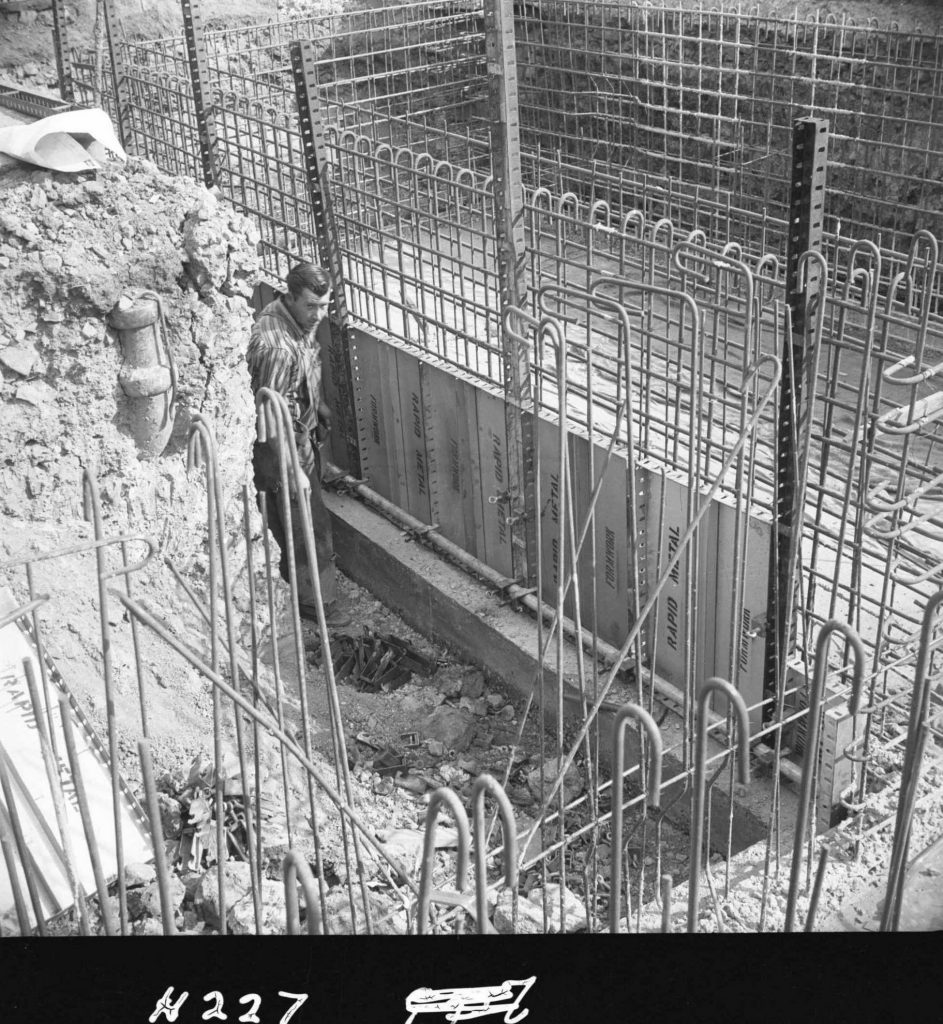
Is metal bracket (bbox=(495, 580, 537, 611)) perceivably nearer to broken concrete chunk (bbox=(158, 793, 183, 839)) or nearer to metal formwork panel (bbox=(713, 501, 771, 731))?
metal formwork panel (bbox=(713, 501, 771, 731))

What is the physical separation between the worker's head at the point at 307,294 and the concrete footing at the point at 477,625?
141 cm

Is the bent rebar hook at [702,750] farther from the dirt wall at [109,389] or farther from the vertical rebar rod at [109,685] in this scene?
the dirt wall at [109,389]

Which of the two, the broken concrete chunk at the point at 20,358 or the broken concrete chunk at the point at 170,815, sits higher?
the broken concrete chunk at the point at 20,358

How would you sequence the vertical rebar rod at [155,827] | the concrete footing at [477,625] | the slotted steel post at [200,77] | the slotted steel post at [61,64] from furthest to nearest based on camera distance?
the slotted steel post at [61,64], the slotted steel post at [200,77], the concrete footing at [477,625], the vertical rebar rod at [155,827]

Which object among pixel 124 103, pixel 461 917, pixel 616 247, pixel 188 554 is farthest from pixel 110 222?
pixel 616 247

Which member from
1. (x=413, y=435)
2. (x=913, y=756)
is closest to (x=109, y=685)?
(x=913, y=756)

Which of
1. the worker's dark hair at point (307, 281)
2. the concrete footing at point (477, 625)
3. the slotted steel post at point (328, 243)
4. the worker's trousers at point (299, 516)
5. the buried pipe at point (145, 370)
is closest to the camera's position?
the buried pipe at point (145, 370)

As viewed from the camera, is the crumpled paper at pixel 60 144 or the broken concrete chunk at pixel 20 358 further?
the crumpled paper at pixel 60 144

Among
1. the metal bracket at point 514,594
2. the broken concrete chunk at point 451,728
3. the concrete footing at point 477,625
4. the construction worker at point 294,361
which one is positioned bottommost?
the broken concrete chunk at point 451,728

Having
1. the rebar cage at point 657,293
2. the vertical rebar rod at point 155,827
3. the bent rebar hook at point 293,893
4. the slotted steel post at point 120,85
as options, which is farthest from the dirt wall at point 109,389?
the slotted steel post at point 120,85

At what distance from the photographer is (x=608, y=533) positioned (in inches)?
231

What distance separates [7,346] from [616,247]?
24.6ft

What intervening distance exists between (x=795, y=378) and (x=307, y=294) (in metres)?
2.73

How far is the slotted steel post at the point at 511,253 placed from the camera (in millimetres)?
5473
